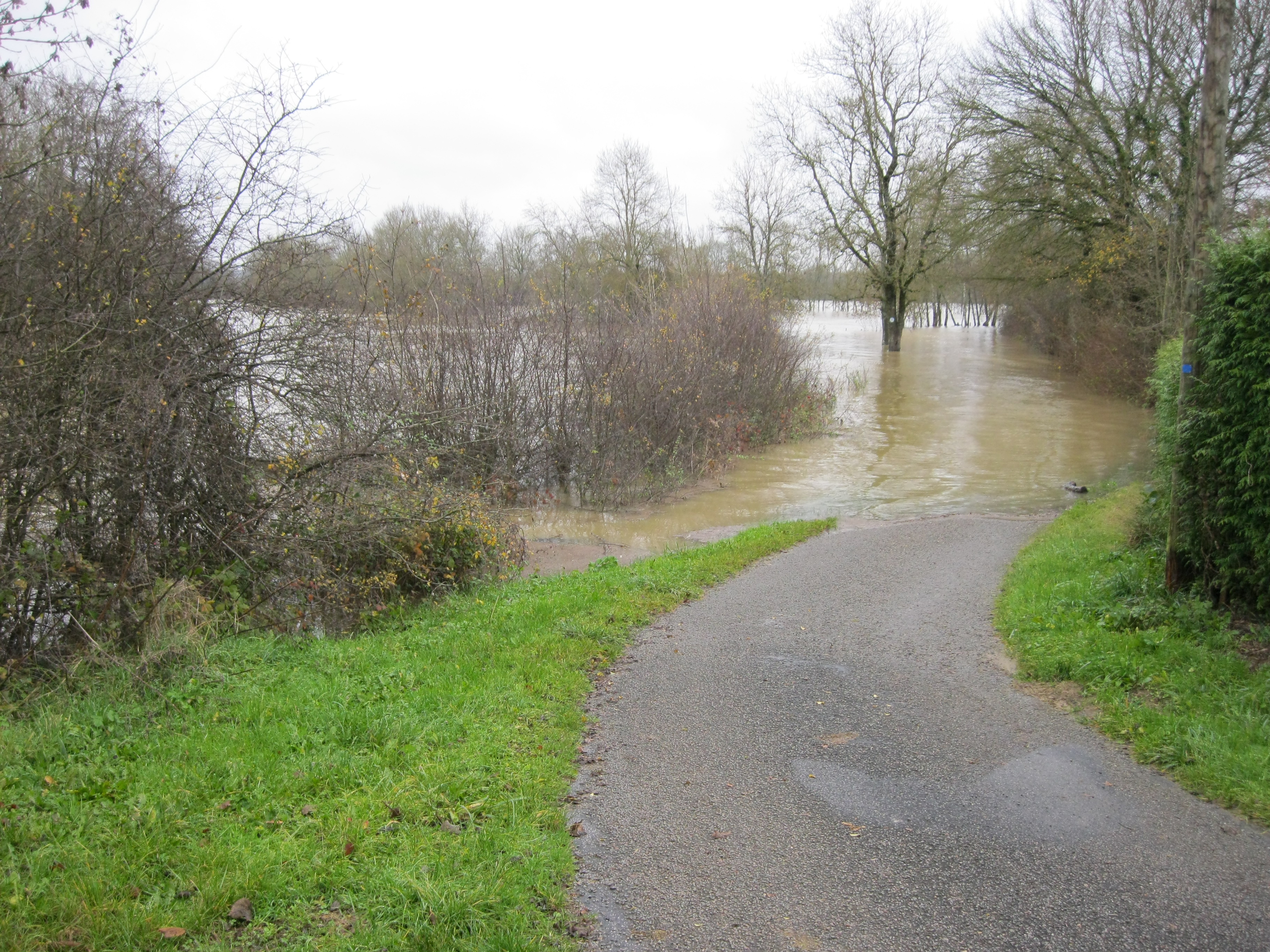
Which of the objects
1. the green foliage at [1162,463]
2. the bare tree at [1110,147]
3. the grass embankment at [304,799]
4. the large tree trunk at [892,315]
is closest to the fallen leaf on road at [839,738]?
the grass embankment at [304,799]

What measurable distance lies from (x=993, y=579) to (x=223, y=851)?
842 centimetres

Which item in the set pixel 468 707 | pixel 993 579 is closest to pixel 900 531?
pixel 993 579

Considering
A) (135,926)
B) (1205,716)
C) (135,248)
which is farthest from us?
(135,248)

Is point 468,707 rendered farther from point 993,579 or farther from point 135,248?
point 993,579

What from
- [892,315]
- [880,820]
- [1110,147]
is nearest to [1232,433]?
[880,820]

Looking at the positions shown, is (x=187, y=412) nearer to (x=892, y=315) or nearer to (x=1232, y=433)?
(x=1232, y=433)

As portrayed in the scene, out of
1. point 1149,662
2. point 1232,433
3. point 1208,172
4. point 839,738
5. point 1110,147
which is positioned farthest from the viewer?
point 1110,147

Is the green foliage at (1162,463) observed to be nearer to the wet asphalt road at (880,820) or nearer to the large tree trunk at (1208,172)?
the large tree trunk at (1208,172)

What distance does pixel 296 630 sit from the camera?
8.47m

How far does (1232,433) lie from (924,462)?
15.9 metres

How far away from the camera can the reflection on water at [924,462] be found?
53.6 ft

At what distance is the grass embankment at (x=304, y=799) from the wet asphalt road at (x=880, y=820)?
0.42m

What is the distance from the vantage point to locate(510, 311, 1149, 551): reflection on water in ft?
53.6

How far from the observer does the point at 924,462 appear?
73.0 ft
